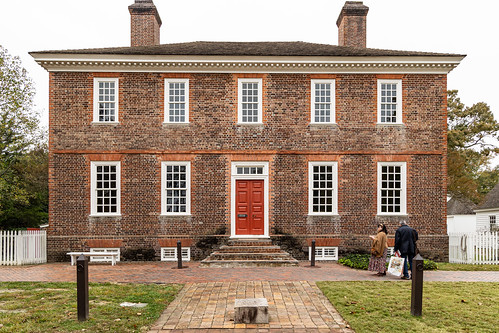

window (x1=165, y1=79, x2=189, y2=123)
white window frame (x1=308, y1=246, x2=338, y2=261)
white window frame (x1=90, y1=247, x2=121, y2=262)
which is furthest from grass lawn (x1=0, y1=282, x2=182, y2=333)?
window (x1=165, y1=79, x2=189, y2=123)

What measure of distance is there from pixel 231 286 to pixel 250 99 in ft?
28.6

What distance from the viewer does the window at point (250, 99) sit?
55.5 ft

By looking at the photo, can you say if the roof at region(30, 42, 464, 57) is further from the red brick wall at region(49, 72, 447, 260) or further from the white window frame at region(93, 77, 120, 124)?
the white window frame at region(93, 77, 120, 124)

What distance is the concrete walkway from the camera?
24.3 feet

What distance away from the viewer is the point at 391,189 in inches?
661

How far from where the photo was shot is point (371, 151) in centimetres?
1683

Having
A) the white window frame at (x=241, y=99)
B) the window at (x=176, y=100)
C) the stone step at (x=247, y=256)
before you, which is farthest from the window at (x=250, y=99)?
the stone step at (x=247, y=256)

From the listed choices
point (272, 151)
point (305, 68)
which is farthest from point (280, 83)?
point (272, 151)

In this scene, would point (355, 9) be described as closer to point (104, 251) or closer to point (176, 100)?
→ point (176, 100)

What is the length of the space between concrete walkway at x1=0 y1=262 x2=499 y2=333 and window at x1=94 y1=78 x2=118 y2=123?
5910 millimetres

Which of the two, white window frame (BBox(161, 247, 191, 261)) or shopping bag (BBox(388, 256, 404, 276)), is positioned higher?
shopping bag (BBox(388, 256, 404, 276))

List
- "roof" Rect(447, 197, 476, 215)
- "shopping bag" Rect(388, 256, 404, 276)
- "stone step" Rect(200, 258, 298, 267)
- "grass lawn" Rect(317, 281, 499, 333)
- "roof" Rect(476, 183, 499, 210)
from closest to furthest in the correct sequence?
"grass lawn" Rect(317, 281, 499, 333)
"shopping bag" Rect(388, 256, 404, 276)
"stone step" Rect(200, 258, 298, 267)
"roof" Rect(476, 183, 499, 210)
"roof" Rect(447, 197, 476, 215)

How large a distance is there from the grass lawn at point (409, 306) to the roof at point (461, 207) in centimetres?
3616

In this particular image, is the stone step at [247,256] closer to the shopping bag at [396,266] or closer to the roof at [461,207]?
the shopping bag at [396,266]
